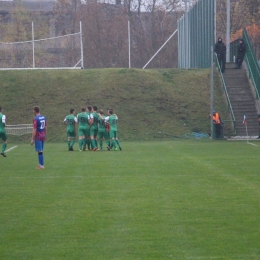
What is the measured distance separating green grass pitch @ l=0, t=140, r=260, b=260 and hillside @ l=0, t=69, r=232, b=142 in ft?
64.8

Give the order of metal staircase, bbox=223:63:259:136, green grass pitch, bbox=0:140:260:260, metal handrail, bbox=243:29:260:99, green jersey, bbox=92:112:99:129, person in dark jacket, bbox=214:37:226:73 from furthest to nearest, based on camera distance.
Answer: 1. person in dark jacket, bbox=214:37:226:73
2. metal handrail, bbox=243:29:260:99
3. metal staircase, bbox=223:63:259:136
4. green jersey, bbox=92:112:99:129
5. green grass pitch, bbox=0:140:260:260

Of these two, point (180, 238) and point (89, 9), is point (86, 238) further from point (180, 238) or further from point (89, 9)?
point (89, 9)

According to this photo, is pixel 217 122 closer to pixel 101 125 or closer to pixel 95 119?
pixel 101 125

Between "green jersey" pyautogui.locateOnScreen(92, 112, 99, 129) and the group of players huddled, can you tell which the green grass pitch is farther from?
"green jersey" pyautogui.locateOnScreen(92, 112, 99, 129)

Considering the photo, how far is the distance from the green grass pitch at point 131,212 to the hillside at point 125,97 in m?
19.8

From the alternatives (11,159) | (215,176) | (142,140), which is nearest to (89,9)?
(142,140)

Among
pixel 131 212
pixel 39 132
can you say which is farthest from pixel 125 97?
pixel 131 212

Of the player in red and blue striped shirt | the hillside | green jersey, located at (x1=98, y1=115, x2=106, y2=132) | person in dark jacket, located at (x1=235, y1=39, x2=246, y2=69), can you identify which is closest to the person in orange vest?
the hillside

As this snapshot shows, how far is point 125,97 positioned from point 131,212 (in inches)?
1223

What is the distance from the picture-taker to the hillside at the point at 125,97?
38969 mm

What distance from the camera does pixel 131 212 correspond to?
10.9 meters

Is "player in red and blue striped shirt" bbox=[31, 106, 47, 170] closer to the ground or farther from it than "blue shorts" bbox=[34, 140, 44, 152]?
farther from it

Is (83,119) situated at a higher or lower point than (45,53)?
lower

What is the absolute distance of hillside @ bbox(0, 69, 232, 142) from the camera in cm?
3897
